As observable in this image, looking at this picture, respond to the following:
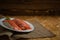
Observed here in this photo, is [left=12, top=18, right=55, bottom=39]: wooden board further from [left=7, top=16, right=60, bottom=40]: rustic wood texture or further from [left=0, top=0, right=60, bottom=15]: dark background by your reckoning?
[left=0, top=0, right=60, bottom=15]: dark background

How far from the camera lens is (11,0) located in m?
3.53

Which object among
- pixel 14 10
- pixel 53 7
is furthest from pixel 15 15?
pixel 53 7

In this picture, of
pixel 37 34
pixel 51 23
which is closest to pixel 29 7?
pixel 51 23

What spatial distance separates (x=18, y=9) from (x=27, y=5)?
0.21 m

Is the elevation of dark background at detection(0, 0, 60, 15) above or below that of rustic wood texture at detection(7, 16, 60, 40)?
above

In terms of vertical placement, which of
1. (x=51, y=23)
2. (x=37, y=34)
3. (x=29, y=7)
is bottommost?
(x=37, y=34)

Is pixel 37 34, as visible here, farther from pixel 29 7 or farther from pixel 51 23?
pixel 29 7

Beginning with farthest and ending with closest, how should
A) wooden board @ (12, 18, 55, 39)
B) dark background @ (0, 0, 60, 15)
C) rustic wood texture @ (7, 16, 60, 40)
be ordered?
dark background @ (0, 0, 60, 15) → rustic wood texture @ (7, 16, 60, 40) → wooden board @ (12, 18, 55, 39)

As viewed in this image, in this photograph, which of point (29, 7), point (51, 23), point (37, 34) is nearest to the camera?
point (37, 34)

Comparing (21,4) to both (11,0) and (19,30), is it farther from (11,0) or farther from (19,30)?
(19,30)

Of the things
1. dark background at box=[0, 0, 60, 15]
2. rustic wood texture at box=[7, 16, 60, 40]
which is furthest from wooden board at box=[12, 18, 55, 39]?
dark background at box=[0, 0, 60, 15]

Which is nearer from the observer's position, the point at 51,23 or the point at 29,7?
the point at 51,23

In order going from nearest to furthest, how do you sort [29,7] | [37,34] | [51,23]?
[37,34] → [51,23] → [29,7]

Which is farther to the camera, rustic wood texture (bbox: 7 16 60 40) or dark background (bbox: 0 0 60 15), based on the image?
dark background (bbox: 0 0 60 15)
